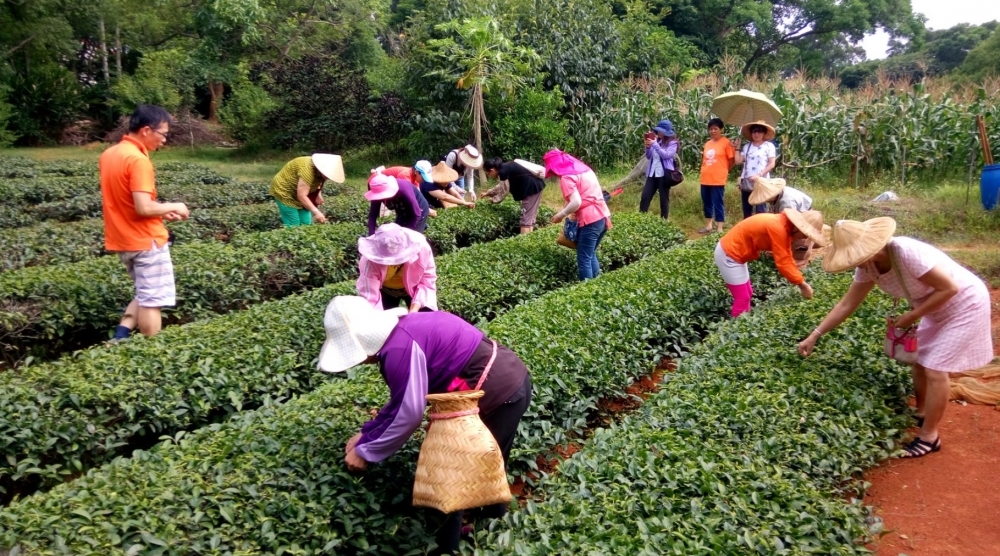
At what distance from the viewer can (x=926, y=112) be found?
13469 millimetres

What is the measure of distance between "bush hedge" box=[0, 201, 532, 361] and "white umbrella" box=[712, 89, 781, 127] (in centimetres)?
457

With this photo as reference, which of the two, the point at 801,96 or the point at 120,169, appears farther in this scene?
the point at 801,96

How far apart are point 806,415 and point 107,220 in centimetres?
551

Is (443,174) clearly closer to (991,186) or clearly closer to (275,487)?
(275,487)

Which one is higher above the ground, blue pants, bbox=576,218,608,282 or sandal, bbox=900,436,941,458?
blue pants, bbox=576,218,608,282

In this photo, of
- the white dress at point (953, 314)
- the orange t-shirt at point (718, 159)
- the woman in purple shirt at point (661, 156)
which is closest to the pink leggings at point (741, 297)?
the white dress at point (953, 314)

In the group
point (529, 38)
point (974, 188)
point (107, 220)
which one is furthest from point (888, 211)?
point (107, 220)

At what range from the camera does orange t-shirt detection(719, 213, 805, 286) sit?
5895 millimetres

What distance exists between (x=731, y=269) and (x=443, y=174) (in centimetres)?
530

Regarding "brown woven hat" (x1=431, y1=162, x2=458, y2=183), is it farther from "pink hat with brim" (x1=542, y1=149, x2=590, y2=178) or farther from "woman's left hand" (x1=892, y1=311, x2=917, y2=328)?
"woman's left hand" (x1=892, y1=311, x2=917, y2=328)

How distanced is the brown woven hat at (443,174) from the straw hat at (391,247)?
19.4 feet

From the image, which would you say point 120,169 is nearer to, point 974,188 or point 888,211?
point 888,211

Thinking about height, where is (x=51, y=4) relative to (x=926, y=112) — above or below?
above

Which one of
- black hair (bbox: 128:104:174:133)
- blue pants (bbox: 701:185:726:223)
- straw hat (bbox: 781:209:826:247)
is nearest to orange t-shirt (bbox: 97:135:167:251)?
black hair (bbox: 128:104:174:133)
